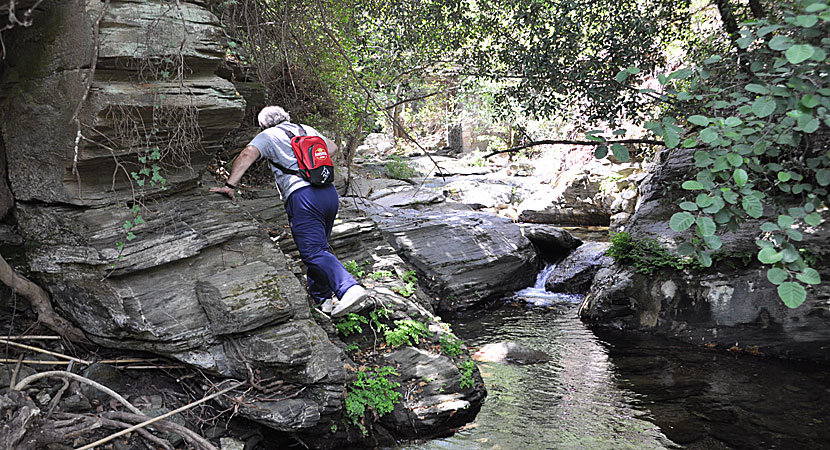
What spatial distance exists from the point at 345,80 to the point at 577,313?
5.42m

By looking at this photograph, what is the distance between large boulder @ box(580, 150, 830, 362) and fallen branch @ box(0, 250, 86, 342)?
22.8 feet

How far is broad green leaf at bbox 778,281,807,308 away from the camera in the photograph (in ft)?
7.78

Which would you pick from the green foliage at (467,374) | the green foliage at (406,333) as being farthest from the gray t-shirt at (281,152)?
the green foliage at (467,374)

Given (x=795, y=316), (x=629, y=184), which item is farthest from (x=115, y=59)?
(x=629, y=184)

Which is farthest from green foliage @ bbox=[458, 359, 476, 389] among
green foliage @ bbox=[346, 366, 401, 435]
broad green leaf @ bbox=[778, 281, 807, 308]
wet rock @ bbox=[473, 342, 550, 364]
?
broad green leaf @ bbox=[778, 281, 807, 308]

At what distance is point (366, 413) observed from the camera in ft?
17.3

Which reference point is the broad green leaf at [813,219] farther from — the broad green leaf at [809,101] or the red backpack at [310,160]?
the red backpack at [310,160]

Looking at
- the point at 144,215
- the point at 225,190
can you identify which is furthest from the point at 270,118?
the point at 144,215

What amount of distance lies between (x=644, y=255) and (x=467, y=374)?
14.0 ft

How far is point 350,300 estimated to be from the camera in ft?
17.1

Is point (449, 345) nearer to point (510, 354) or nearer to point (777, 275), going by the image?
point (510, 354)

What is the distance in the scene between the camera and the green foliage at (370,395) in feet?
16.9

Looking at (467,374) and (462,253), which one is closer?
(467,374)

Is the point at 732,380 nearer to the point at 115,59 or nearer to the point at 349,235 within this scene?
the point at 349,235
